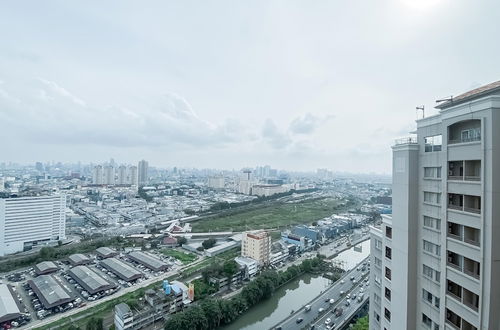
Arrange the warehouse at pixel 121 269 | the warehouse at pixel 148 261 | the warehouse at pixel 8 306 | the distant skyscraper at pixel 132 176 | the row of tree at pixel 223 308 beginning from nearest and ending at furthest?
the row of tree at pixel 223 308
the warehouse at pixel 8 306
the warehouse at pixel 121 269
the warehouse at pixel 148 261
the distant skyscraper at pixel 132 176

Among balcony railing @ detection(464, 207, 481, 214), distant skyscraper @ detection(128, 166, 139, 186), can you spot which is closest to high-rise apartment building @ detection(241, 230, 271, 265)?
balcony railing @ detection(464, 207, 481, 214)

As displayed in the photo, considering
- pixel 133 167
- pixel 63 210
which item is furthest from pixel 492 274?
pixel 133 167

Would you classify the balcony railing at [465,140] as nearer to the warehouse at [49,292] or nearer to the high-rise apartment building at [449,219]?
the high-rise apartment building at [449,219]

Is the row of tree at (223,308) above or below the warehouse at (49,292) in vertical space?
above

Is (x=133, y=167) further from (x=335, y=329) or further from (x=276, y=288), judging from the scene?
(x=335, y=329)

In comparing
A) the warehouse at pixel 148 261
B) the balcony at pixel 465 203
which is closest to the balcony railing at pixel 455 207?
the balcony at pixel 465 203

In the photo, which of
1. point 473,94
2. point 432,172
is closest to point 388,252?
point 432,172
